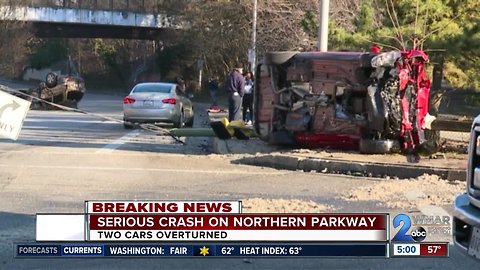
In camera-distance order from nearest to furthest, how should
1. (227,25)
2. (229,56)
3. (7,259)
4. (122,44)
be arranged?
(7,259)
(227,25)
(229,56)
(122,44)

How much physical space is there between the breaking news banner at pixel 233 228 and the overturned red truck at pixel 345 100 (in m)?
7.36

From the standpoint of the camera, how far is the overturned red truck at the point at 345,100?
13945 millimetres

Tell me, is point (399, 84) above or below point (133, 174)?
above

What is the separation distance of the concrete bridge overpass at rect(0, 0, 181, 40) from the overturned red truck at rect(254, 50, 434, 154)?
165ft

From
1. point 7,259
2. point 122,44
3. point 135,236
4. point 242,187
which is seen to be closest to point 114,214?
point 135,236

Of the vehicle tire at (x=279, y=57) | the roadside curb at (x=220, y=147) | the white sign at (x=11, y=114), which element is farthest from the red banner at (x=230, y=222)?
the roadside curb at (x=220, y=147)

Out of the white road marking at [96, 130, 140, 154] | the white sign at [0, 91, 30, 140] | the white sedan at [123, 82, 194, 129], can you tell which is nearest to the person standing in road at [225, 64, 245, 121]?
the white sedan at [123, 82, 194, 129]

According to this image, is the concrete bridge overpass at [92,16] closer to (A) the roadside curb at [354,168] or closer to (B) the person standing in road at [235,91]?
(B) the person standing in road at [235,91]

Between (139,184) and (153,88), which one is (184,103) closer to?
(153,88)

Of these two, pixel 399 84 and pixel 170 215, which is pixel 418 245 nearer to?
pixel 170 215

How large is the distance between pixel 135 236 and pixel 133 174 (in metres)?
6.37

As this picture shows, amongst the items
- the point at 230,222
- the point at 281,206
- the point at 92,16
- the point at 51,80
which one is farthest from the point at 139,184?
the point at 92,16

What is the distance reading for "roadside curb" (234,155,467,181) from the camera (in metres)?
12.7

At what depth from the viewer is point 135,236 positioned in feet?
21.9
